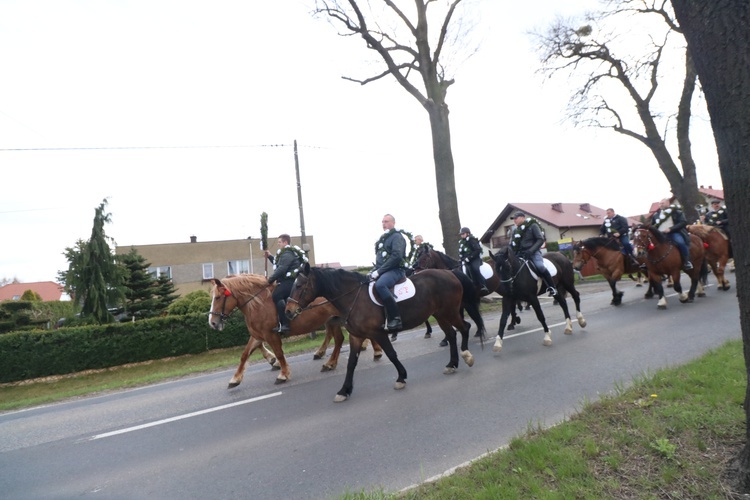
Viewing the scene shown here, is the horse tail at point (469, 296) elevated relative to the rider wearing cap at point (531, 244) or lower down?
lower down

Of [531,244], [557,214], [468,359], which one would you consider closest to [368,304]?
[468,359]

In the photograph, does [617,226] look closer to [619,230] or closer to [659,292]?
[619,230]

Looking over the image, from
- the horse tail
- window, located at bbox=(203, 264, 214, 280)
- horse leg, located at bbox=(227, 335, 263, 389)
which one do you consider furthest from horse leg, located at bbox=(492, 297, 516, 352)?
window, located at bbox=(203, 264, 214, 280)

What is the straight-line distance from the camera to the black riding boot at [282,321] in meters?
7.63

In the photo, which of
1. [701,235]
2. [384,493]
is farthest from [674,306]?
[384,493]

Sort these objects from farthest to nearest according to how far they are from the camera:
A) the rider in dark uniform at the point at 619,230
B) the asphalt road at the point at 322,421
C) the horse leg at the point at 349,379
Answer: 1. the rider in dark uniform at the point at 619,230
2. the horse leg at the point at 349,379
3. the asphalt road at the point at 322,421

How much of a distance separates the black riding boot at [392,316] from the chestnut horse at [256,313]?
151cm

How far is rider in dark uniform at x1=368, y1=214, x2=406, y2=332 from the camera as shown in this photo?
6.49 meters

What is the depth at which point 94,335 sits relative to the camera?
1420cm

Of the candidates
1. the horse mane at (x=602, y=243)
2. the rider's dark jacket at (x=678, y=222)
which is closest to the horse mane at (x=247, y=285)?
the horse mane at (x=602, y=243)

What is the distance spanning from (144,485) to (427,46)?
1708 centimetres

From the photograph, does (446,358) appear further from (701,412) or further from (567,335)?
(701,412)

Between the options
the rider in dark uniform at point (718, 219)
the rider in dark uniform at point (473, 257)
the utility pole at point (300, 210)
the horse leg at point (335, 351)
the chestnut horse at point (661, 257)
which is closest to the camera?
the horse leg at point (335, 351)

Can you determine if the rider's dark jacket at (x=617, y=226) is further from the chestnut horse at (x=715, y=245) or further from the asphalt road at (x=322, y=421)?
the asphalt road at (x=322, y=421)
